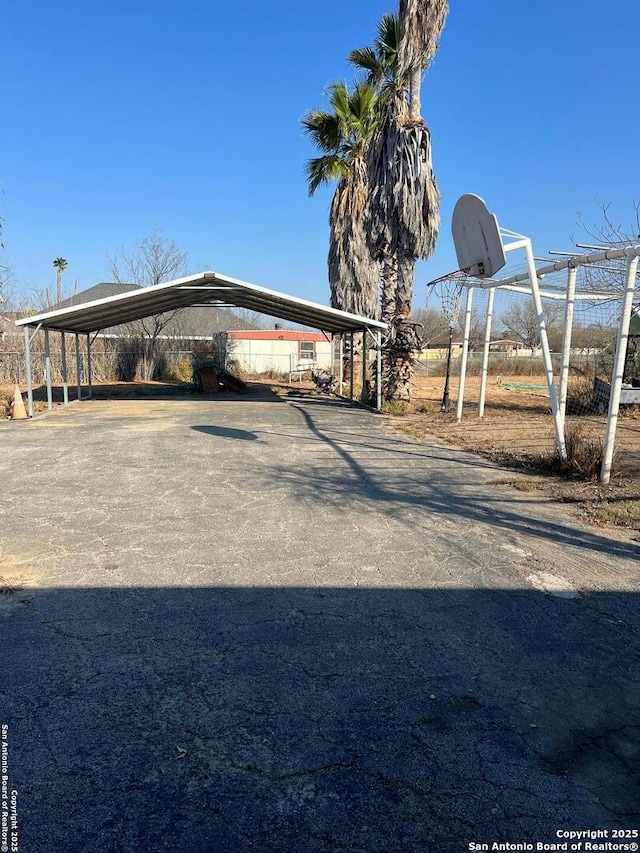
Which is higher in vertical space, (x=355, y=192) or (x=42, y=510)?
(x=355, y=192)

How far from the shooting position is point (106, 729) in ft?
8.46

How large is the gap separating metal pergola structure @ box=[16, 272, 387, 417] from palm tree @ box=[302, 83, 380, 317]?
2759mm

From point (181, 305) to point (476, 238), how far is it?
13.7 meters

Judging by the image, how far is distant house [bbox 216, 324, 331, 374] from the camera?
108 ft

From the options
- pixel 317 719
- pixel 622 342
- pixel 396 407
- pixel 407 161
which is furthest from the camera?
pixel 396 407

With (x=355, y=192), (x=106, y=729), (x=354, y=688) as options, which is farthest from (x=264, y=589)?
(x=355, y=192)

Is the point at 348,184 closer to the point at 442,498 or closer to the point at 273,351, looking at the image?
the point at 273,351

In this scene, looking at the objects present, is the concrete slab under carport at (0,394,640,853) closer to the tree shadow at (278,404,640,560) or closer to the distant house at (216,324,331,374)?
the tree shadow at (278,404,640,560)

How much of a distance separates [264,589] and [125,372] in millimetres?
26766

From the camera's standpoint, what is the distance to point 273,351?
34.5 m

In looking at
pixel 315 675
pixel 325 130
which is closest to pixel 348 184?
pixel 325 130

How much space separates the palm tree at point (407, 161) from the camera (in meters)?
14.1

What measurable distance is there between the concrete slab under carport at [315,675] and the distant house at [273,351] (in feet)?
89.2

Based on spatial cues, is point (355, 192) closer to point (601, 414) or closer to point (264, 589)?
point (601, 414)
